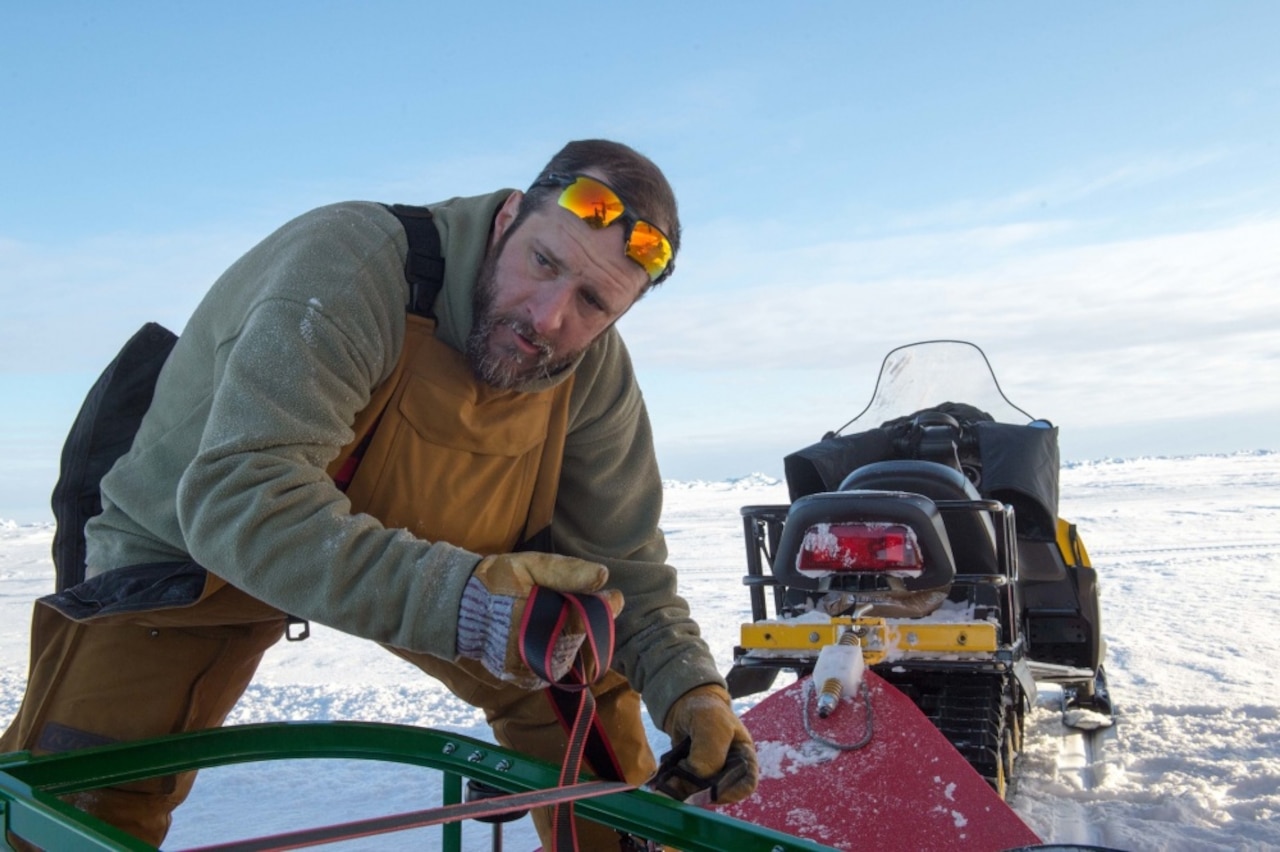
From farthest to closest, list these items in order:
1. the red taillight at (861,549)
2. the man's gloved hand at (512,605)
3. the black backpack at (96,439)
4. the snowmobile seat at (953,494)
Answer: the snowmobile seat at (953,494) → the red taillight at (861,549) → the black backpack at (96,439) → the man's gloved hand at (512,605)

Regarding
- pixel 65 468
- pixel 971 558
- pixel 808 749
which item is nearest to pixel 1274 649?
pixel 971 558

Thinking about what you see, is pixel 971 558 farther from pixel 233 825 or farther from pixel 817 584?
pixel 233 825

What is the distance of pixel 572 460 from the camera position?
8.39 feet

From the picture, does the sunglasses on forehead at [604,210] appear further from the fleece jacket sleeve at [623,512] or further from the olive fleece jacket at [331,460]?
the fleece jacket sleeve at [623,512]

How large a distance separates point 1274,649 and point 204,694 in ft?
19.3

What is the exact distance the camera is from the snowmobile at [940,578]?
3.40 meters

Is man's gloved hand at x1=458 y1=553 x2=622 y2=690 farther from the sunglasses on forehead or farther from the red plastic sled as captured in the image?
the red plastic sled

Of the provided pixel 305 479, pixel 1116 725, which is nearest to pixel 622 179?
pixel 305 479

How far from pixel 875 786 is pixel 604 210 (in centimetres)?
164

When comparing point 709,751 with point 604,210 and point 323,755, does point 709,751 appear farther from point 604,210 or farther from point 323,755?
point 604,210

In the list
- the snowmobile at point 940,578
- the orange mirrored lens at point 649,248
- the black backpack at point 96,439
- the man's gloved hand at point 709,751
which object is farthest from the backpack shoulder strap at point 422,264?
the snowmobile at point 940,578

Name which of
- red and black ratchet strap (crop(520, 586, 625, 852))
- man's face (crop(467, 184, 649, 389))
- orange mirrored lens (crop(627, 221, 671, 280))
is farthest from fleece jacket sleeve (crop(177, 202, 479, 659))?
orange mirrored lens (crop(627, 221, 671, 280))

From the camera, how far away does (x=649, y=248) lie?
7.28 ft

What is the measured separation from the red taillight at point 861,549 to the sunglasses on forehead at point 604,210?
4.82 ft
